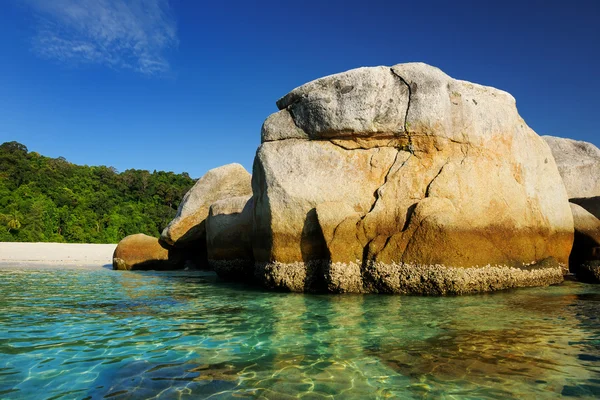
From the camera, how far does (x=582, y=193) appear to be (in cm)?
1278

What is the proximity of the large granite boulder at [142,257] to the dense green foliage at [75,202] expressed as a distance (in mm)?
17533

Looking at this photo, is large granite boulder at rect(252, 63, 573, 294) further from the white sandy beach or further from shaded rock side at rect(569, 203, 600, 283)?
the white sandy beach

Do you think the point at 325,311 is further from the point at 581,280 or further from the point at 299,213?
the point at 581,280

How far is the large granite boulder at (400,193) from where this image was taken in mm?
7715

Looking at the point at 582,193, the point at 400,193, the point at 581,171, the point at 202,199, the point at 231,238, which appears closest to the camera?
the point at 400,193

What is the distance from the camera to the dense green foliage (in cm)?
3081

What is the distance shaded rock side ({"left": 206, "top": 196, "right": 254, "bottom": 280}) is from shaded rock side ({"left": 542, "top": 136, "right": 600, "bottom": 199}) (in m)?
9.18

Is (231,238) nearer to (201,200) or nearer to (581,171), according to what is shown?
(201,200)

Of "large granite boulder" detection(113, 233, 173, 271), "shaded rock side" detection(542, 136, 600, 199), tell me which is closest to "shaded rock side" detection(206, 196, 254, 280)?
"large granite boulder" detection(113, 233, 173, 271)

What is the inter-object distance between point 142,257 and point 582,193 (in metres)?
14.5

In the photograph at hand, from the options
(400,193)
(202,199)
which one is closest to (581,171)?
(400,193)

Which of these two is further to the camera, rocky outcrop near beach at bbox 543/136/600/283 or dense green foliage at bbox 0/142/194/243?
dense green foliage at bbox 0/142/194/243

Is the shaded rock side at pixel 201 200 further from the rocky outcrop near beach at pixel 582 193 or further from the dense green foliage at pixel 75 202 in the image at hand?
the dense green foliage at pixel 75 202

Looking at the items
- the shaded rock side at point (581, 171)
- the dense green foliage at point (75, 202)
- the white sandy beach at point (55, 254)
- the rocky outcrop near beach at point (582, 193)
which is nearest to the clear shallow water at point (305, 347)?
the rocky outcrop near beach at point (582, 193)
